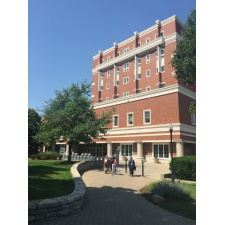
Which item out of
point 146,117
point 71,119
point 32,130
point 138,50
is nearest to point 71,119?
point 71,119

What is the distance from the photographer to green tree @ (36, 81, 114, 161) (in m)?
21.7

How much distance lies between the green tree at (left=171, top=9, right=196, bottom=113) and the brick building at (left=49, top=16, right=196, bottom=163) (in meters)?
8.05

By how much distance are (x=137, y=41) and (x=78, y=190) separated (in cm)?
4371

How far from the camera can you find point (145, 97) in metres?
33.1

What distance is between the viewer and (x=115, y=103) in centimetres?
3750

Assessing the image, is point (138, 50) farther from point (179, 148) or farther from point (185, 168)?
point (185, 168)

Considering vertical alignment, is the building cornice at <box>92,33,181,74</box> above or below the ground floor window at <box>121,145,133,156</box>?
above

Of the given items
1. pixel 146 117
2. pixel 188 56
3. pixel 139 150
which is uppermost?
pixel 188 56

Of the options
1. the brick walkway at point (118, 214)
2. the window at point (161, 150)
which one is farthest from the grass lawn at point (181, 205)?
the window at point (161, 150)

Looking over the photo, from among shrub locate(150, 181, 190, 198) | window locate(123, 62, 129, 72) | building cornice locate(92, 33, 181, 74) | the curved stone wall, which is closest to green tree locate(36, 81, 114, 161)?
shrub locate(150, 181, 190, 198)

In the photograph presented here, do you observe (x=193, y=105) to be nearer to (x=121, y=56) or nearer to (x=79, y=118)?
(x=79, y=118)

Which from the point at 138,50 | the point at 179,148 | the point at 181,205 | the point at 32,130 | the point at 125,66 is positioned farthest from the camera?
the point at 125,66

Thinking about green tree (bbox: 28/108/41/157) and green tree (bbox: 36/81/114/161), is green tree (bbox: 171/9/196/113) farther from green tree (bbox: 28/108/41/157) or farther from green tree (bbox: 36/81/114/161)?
green tree (bbox: 28/108/41/157)
